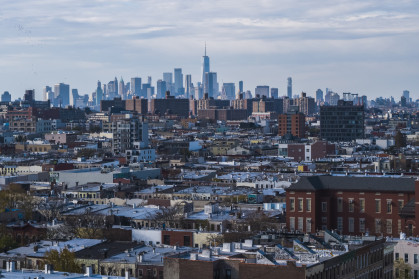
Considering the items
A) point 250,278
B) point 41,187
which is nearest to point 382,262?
point 250,278

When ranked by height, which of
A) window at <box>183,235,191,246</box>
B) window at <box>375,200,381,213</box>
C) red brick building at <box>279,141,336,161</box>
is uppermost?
window at <box>375,200,381,213</box>

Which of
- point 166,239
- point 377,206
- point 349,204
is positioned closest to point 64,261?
point 166,239

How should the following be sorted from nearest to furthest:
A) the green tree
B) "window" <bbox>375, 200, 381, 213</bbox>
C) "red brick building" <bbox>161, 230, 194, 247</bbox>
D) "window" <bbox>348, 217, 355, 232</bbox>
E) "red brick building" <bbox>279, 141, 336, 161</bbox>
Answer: the green tree < "red brick building" <bbox>161, 230, 194, 247</bbox> < "window" <bbox>375, 200, 381, 213</bbox> < "window" <bbox>348, 217, 355, 232</bbox> < "red brick building" <bbox>279, 141, 336, 161</bbox>

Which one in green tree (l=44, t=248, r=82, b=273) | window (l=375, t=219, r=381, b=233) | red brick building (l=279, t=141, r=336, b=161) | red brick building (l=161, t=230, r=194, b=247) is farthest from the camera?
red brick building (l=279, t=141, r=336, b=161)

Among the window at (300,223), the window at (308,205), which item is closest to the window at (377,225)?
the window at (308,205)

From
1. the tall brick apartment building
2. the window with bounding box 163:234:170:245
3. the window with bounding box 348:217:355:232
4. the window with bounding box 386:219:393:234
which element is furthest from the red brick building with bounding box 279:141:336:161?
the window with bounding box 163:234:170:245

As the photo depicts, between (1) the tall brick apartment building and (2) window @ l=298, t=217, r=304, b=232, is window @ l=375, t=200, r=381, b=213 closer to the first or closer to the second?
(1) the tall brick apartment building

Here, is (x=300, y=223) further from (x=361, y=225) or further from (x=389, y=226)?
(x=389, y=226)
